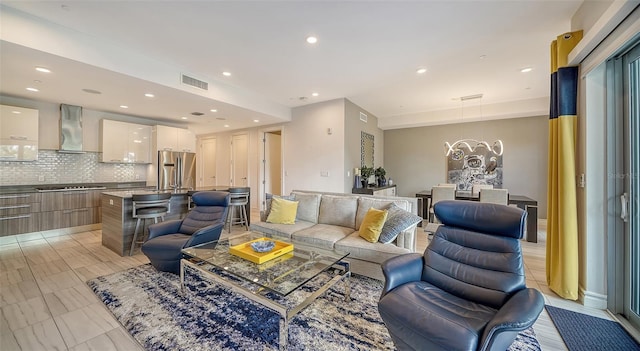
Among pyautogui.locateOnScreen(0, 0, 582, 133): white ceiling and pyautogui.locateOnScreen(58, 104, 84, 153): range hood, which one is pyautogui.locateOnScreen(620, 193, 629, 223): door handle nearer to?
pyautogui.locateOnScreen(0, 0, 582, 133): white ceiling

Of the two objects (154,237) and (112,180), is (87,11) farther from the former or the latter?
(112,180)

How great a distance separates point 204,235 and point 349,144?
3.67 metres

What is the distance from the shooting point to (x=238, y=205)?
16.0ft

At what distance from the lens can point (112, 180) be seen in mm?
5668

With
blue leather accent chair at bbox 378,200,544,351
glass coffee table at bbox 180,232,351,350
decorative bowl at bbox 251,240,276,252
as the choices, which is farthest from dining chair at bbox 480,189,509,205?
decorative bowl at bbox 251,240,276,252

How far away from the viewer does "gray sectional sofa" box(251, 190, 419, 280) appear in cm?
266

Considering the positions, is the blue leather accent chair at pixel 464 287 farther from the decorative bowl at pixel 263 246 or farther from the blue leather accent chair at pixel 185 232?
the blue leather accent chair at pixel 185 232

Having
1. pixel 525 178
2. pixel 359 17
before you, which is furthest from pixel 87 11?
pixel 525 178

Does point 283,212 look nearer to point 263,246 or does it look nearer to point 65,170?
point 263,246

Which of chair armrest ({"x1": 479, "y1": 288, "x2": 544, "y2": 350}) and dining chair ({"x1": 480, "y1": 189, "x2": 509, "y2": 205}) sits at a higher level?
dining chair ({"x1": 480, "y1": 189, "x2": 509, "y2": 205})

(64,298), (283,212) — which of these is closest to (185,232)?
(64,298)

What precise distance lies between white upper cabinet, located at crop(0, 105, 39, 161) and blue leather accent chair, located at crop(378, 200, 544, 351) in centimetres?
642

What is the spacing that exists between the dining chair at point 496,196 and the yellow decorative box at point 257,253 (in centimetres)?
383

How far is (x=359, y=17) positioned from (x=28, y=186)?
6494 mm
